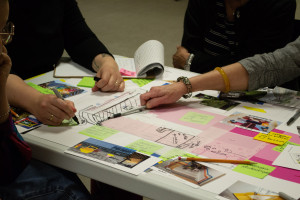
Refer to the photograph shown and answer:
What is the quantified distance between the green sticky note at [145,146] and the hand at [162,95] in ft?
0.81

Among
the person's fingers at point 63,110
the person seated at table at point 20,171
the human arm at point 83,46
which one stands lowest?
the person seated at table at point 20,171

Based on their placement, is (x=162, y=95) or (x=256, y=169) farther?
(x=162, y=95)

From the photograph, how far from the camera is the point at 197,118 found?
125cm

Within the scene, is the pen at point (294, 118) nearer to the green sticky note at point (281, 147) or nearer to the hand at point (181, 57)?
the green sticky note at point (281, 147)

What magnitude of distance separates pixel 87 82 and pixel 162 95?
0.37 metres

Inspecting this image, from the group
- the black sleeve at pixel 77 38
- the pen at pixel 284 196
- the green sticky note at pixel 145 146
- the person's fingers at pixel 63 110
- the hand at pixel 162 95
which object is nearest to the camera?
the pen at pixel 284 196

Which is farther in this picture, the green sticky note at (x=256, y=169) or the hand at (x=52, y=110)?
the hand at (x=52, y=110)

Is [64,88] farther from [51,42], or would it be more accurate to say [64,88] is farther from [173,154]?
[173,154]

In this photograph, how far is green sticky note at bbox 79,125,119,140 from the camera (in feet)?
3.71

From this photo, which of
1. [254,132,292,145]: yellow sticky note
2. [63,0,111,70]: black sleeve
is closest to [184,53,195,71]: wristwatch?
[63,0,111,70]: black sleeve

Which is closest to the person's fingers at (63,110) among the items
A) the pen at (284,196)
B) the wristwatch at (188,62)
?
the pen at (284,196)

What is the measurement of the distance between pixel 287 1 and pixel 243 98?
0.69m

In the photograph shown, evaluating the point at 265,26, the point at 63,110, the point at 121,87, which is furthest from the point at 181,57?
the point at 63,110

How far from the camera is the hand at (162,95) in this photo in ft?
4.36
